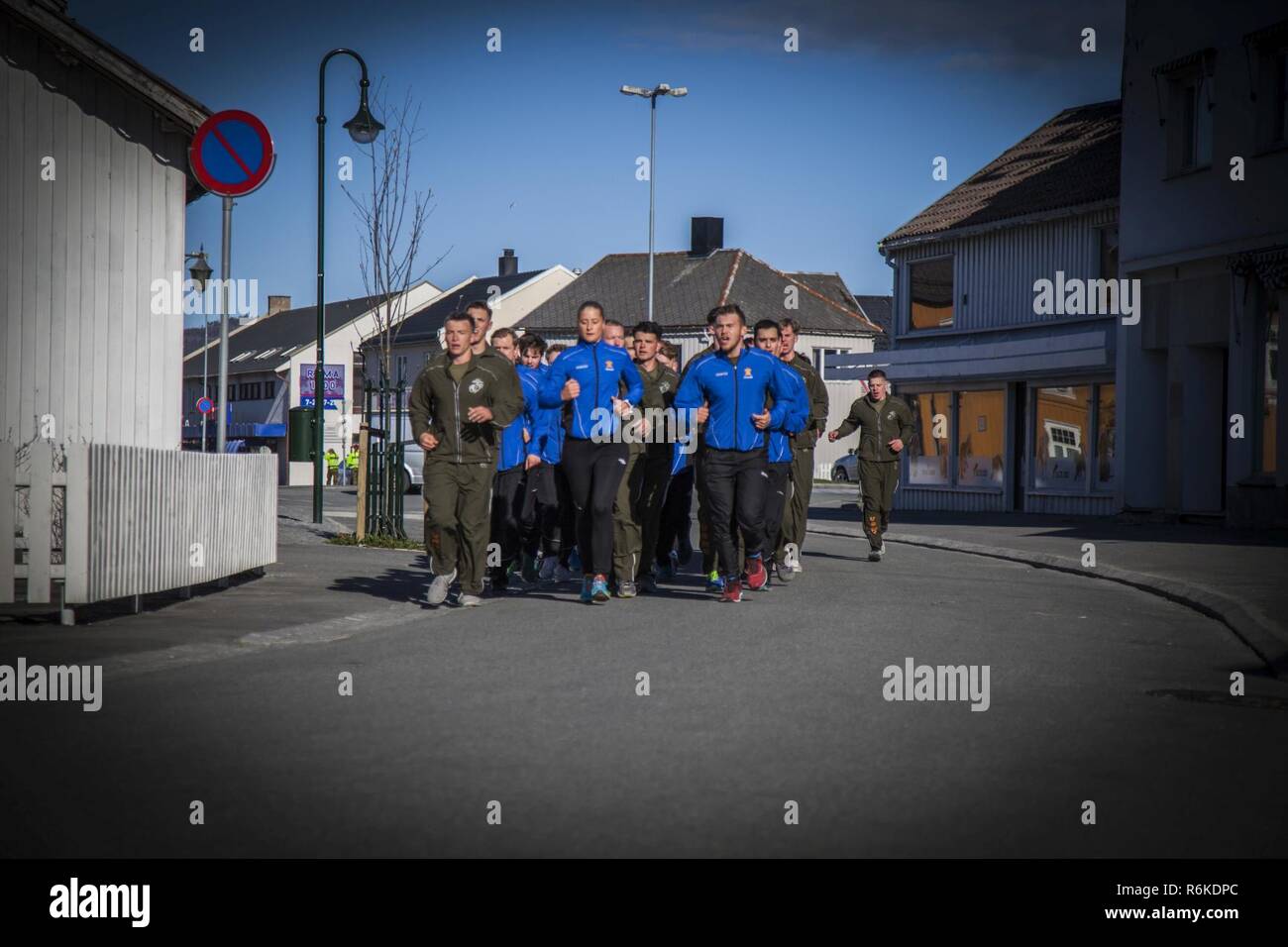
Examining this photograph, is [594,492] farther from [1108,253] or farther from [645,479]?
[1108,253]

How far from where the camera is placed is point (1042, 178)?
119 ft

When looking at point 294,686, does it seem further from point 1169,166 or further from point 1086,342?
point 1086,342

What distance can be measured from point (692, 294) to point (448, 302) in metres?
17.0

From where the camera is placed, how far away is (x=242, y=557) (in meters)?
13.6

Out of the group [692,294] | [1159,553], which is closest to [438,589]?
[1159,553]

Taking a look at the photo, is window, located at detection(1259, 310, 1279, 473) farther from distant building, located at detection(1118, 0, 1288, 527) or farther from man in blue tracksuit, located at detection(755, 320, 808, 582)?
man in blue tracksuit, located at detection(755, 320, 808, 582)

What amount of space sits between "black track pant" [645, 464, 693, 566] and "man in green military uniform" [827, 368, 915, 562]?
11.3 ft

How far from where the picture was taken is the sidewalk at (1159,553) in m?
11.8

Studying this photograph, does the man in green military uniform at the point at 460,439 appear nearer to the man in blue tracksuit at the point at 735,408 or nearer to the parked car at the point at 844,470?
the man in blue tracksuit at the point at 735,408

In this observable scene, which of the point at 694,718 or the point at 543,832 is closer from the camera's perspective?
the point at 543,832

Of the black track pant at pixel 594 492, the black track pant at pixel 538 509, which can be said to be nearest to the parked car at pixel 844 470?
the black track pant at pixel 538 509

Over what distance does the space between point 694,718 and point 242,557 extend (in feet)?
24.5
